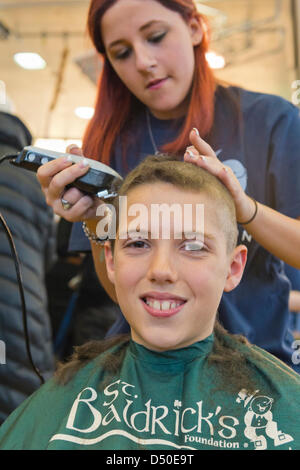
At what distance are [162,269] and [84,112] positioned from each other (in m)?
0.52

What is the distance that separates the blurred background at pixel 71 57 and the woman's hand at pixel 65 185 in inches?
5.8

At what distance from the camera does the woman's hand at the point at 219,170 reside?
28.3 inches

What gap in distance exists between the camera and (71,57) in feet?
3.92

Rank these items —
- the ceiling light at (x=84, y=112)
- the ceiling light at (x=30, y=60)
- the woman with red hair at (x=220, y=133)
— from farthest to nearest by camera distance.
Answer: the ceiling light at (x=30, y=60) < the ceiling light at (x=84, y=112) < the woman with red hair at (x=220, y=133)

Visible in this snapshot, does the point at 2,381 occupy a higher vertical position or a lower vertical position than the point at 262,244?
lower

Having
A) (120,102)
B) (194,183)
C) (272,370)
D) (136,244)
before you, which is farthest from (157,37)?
(272,370)

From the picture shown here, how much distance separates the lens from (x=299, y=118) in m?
0.82

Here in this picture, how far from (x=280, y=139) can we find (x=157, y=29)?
31cm

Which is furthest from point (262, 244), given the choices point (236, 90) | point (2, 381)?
point (2, 381)

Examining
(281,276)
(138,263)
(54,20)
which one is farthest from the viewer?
(54,20)

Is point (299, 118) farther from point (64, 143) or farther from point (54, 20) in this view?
point (54, 20)

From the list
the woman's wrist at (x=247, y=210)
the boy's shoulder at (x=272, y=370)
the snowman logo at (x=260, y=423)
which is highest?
the woman's wrist at (x=247, y=210)

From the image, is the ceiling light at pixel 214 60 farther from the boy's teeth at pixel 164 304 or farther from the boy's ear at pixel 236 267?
the boy's teeth at pixel 164 304

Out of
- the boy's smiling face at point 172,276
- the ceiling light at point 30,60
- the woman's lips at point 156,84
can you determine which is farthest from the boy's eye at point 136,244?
the ceiling light at point 30,60
